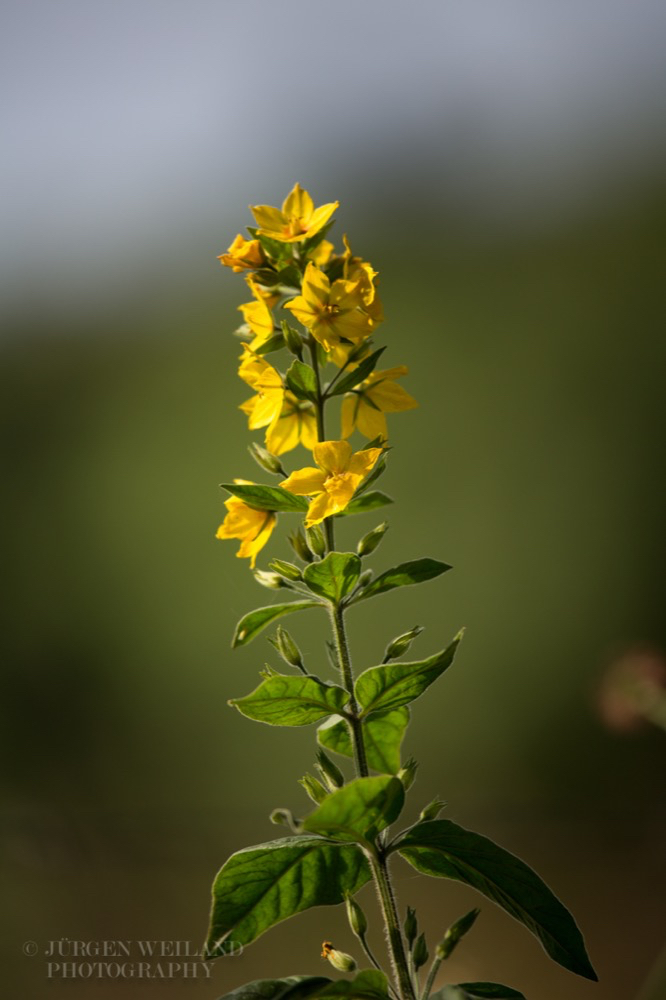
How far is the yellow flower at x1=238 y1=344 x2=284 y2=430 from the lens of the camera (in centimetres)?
57

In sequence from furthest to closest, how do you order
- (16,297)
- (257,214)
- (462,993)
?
(16,297)
(257,214)
(462,993)

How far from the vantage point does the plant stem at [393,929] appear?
453 mm

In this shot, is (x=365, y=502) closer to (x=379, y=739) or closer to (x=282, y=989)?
(x=379, y=739)

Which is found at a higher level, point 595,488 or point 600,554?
point 595,488

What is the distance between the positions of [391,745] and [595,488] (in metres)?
2.73

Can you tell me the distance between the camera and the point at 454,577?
3.07m

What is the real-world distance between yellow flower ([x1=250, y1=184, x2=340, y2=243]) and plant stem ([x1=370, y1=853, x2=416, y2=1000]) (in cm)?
41

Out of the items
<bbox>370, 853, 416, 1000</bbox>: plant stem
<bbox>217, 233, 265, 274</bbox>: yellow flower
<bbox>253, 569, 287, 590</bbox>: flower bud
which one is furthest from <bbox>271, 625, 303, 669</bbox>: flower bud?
<bbox>217, 233, 265, 274</bbox>: yellow flower

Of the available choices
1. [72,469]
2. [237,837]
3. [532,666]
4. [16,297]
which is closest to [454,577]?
[532,666]

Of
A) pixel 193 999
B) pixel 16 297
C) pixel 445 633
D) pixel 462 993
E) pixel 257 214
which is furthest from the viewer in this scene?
pixel 16 297

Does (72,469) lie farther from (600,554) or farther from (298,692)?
(298,692)

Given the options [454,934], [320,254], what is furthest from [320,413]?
[454,934]

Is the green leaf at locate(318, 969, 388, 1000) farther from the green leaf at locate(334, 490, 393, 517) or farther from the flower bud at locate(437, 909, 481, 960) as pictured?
the green leaf at locate(334, 490, 393, 517)

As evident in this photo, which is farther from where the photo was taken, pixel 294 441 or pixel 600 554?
pixel 600 554
